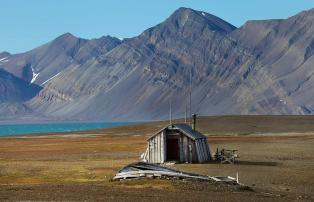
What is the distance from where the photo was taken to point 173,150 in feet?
196

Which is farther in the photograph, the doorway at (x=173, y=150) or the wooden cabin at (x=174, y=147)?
the doorway at (x=173, y=150)

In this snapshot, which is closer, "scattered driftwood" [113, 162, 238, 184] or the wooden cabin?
"scattered driftwood" [113, 162, 238, 184]

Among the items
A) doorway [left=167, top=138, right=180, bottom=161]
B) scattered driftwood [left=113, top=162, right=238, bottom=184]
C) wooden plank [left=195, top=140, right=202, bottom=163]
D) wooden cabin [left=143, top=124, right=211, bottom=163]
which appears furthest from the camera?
doorway [left=167, top=138, right=180, bottom=161]

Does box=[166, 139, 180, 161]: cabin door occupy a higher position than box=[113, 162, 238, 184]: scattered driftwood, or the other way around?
box=[166, 139, 180, 161]: cabin door

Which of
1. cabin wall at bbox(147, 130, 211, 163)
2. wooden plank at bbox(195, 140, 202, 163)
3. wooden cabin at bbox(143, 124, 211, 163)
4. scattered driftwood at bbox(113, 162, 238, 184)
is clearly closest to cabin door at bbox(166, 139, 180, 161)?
wooden cabin at bbox(143, 124, 211, 163)

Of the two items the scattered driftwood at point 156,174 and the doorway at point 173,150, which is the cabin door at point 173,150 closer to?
the doorway at point 173,150

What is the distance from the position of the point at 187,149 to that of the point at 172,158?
56.9 inches

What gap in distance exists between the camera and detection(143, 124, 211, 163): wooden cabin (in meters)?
59.1

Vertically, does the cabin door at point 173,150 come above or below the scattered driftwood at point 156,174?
above

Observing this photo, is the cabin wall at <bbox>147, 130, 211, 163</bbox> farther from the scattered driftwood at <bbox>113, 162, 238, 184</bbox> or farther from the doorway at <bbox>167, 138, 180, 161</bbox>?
the scattered driftwood at <bbox>113, 162, 238, 184</bbox>

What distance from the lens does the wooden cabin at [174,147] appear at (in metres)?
59.1

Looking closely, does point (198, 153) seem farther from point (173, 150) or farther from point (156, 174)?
point (156, 174)

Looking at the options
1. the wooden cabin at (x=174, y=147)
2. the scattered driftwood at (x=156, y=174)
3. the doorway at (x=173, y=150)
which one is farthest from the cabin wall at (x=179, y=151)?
the scattered driftwood at (x=156, y=174)

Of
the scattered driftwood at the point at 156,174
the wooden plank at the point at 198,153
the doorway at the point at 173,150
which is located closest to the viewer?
the scattered driftwood at the point at 156,174
